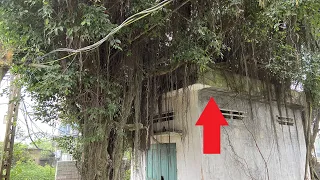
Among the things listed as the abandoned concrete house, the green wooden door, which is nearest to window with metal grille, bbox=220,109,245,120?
the abandoned concrete house

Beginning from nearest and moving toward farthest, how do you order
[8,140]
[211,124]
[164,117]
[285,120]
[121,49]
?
1. [121,49]
2. [8,140]
3. [211,124]
4. [164,117]
5. [285,120]

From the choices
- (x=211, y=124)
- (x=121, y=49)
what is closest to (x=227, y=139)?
(x=211, y=124)

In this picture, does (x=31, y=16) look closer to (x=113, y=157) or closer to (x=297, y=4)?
(x=113, y=157)

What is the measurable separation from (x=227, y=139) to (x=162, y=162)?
129 centimetres

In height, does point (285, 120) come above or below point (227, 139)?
above

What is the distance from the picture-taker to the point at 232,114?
15.1 feet

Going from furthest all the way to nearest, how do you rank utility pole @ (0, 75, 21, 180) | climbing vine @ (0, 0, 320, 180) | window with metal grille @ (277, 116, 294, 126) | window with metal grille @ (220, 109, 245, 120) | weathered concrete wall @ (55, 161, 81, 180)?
weathered concrete wall @ (55, 161, 81, 180) → window with metal grille @ (277, 116, 294, 126) → window with metal grille @ (220, 109, 245, 120) → utility pole @ (0, 75, 21, 180) → climbing vine @ (0, 0, 320, 180)

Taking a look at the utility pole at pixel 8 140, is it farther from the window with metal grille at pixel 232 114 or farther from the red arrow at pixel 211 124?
the window with metal grille at pixel 232 114

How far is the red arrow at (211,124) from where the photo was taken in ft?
13.6

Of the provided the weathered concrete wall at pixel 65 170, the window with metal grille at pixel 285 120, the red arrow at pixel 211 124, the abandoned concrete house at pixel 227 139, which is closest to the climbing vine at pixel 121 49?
the abandoned concrete house at pixel 227 139

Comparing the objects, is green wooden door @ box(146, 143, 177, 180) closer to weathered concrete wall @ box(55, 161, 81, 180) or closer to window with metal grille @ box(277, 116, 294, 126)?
window with metal grille @ box(277, 116, 294, 126)

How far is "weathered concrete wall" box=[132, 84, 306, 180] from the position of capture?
13.7 feet

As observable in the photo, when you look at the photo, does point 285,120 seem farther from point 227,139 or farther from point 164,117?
point 164,117

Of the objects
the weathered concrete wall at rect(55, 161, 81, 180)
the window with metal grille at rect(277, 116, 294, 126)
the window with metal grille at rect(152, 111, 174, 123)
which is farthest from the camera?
the weathered concrete wall at rect(55, 161, 81, 180)
